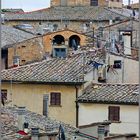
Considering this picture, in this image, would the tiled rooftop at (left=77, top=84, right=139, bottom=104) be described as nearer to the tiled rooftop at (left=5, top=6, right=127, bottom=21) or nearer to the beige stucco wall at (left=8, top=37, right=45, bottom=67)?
the beige stucco wall at (left=8, top=37, right=45, bottom=67)

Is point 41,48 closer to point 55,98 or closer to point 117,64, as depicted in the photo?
point 117,64

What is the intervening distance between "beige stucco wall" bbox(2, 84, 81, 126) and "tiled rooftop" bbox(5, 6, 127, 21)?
10.00 m

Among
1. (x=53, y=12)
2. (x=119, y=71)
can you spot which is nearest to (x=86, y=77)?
(x=119, y=71)

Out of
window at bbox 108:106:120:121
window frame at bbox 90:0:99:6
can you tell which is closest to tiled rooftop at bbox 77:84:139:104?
window at bbox 108:106:120:121

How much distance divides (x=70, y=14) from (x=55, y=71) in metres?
11.0

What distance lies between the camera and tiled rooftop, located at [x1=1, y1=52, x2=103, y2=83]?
8969 millimetres

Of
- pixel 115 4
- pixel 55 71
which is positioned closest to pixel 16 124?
pixel 55 71

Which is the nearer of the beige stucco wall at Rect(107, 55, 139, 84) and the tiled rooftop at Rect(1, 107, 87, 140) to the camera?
the tiled rooftop at Rect(1, 107, 87, 140)

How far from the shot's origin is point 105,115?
8.55m

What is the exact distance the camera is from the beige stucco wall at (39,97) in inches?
349

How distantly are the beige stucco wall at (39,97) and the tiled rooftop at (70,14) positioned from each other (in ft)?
32.8

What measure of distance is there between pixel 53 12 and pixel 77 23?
4.35ft

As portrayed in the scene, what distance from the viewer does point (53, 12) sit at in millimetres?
20312

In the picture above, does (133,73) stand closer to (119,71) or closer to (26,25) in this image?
(119,71)
